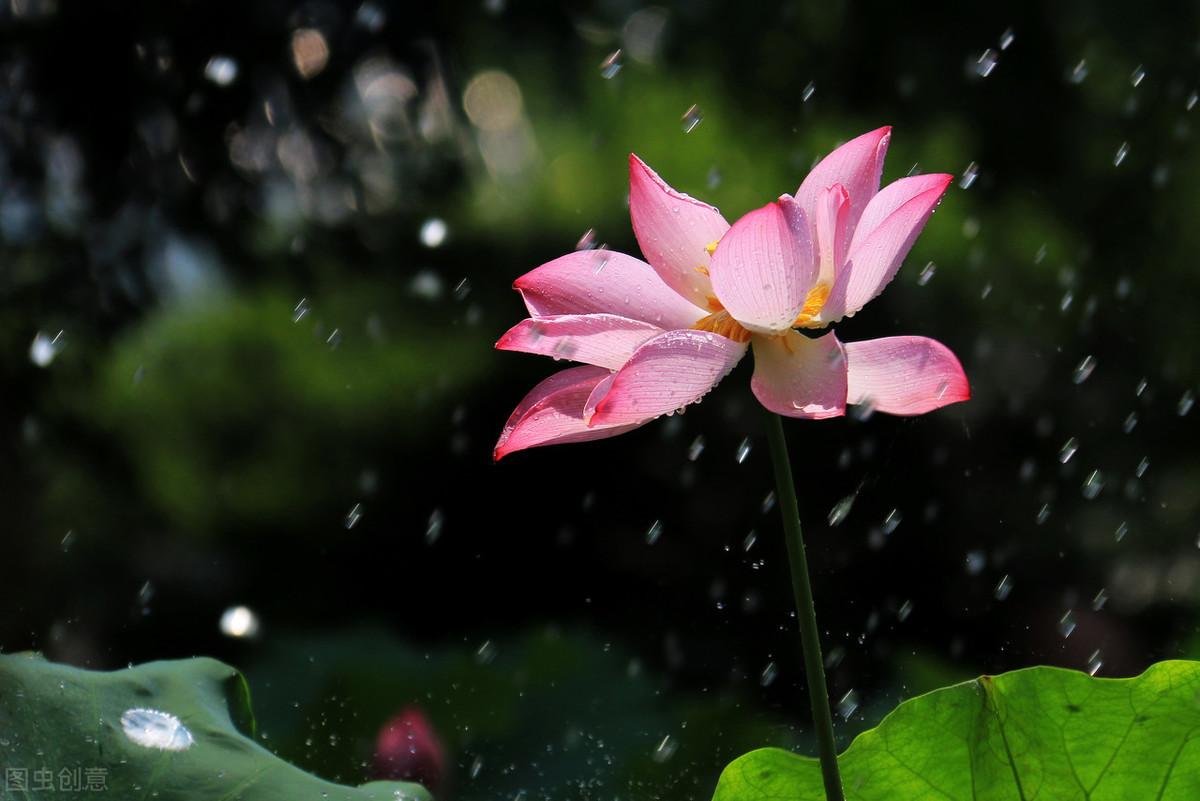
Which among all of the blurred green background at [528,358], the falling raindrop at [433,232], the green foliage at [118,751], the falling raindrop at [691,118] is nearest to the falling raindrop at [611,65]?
the blurred green background at [528,358]

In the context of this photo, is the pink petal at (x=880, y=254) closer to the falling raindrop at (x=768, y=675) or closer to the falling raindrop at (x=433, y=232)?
the falling raindrop at (x=768, y=675)

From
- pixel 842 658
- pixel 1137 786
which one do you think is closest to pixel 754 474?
pixel 842 658

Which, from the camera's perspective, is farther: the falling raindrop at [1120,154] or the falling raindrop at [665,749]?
the falling raindrop at [1120,154]

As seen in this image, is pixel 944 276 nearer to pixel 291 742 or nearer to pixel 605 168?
pixel 605 168

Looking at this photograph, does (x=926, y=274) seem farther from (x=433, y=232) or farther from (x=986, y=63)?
(x=433, y=232)

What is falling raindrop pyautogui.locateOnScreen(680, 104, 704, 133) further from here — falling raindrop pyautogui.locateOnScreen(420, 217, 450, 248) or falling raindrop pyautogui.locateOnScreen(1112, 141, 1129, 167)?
falling raindrop pyautogui.locateOnScreen(1112, 141, 1129, 167)
